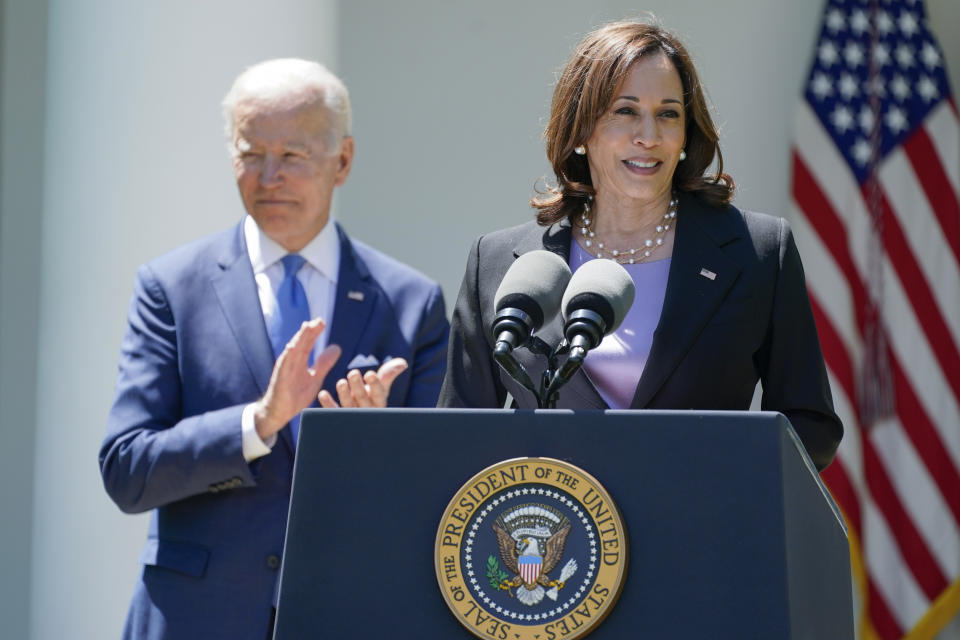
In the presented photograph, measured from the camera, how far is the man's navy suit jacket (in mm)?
2863

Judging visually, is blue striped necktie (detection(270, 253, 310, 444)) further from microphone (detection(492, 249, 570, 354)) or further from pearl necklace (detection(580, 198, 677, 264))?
microphone (detection(492, 249, 570, 354))

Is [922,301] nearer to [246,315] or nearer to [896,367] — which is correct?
[896,367]

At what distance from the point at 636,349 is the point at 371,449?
27.6 inches

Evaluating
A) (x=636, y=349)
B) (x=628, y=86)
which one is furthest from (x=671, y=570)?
(x=628, y=86)

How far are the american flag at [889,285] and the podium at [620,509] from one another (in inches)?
146

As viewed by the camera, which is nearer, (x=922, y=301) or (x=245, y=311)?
(x=245, y=311)

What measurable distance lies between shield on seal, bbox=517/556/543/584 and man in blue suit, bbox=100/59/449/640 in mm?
1059

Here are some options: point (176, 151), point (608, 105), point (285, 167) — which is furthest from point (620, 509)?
point (176, 151)

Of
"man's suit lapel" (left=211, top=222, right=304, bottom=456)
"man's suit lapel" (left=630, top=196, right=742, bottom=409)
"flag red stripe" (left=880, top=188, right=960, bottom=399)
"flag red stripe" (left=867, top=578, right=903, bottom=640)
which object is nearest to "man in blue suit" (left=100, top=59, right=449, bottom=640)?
"man's suit lapel" (left=211, top=222, right=304, bottom=456)

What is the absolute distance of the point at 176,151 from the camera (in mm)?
4445

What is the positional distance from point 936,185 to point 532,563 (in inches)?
166

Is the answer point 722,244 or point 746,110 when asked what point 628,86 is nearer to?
point 722,244

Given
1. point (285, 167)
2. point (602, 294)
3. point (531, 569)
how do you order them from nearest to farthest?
point (531, 569), point (602, 294), point (285, 167)

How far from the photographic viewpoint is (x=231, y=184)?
14.8 feet
